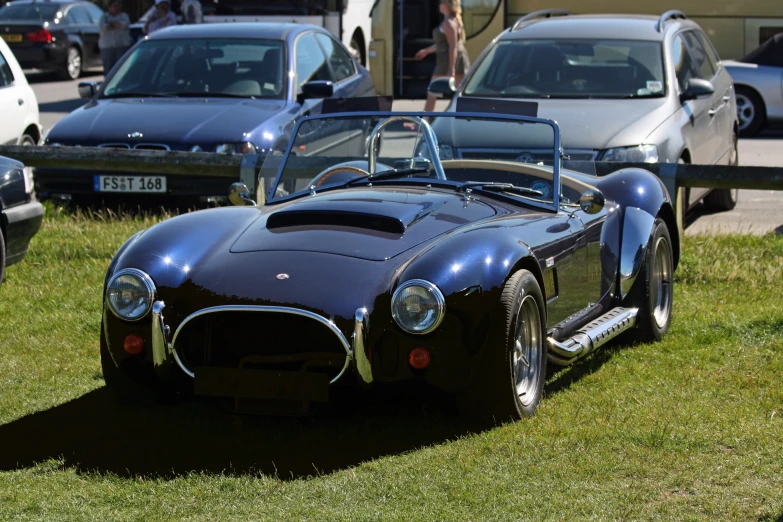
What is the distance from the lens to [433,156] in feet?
20.1

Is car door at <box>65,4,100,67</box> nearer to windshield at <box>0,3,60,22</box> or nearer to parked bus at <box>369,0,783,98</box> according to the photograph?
windshield at <box>0,3,60,22</box>

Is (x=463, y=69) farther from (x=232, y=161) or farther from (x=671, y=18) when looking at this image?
(x=232, y=161)

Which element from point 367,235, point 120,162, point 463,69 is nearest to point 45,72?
point 463,69

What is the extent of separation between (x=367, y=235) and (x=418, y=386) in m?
0.73

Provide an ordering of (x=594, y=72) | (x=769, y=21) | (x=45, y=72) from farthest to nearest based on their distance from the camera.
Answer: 1. (x=45, y=72)
2. (x=769, y=21)
3. (x=594, y=72)

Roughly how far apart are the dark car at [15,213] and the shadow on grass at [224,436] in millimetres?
2709

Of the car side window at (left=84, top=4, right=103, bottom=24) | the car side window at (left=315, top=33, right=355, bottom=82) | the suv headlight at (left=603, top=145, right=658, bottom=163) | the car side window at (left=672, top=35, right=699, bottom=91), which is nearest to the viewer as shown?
the suv headlight at (left=603, top=145, right=658, bottom=163)

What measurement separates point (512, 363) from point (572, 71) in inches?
228

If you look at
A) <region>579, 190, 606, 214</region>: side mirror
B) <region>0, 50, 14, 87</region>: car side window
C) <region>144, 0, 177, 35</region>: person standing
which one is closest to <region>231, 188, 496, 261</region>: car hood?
<region>579, 190, 606, 214</region>: side mirror

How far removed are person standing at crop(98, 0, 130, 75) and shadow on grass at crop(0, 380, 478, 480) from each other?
14572 mm

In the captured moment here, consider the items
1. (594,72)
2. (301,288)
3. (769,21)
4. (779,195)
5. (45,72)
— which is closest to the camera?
(301,288)

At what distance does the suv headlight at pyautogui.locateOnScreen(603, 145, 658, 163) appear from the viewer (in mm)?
9227

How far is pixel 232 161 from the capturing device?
9586 millimetres

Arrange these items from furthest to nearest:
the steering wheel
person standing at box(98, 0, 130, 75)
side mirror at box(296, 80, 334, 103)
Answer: person standing at box(98, 0, 130, 75)
side mirror at box(296, 80, 334, 103)
the steering wheel
